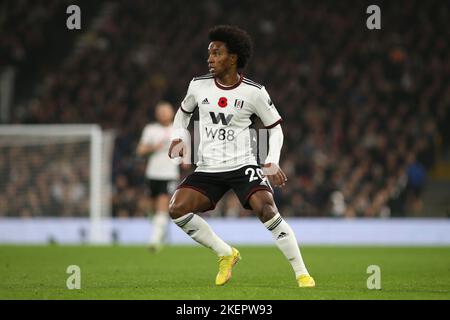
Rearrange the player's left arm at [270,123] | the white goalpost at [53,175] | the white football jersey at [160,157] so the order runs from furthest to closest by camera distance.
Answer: the white goalpost at [53,175]
the white football jersey at [160,157]
the player's left arm at [270,123]

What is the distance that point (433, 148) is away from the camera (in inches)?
782

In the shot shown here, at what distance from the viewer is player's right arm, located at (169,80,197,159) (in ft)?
26.7

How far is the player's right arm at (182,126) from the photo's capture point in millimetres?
8125

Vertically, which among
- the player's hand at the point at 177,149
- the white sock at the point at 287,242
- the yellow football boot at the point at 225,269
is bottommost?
the yellow football boot at the point at 225,269

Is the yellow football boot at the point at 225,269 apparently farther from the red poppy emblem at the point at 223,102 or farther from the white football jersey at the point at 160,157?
the white football jersey at the point at 160,157

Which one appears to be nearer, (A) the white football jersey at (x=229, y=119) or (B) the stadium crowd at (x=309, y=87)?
(A) the white football jersey at (x=229, y=119)

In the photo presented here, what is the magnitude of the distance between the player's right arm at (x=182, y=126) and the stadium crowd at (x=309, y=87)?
10509 mm

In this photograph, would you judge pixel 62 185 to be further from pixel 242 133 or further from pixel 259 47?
pixel 242 133

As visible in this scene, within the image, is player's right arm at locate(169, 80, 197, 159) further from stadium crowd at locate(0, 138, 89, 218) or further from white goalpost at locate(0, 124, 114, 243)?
stadium crowd at locate(0, 138, 89, 218)

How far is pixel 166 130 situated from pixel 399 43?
9476 mm

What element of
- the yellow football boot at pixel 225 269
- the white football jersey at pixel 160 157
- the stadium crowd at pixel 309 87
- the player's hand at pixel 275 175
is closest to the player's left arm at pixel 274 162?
the player's hand at pixel 275 175

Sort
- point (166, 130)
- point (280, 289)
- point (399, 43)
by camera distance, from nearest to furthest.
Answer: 1. point (280, 289)
2. point (166, 130)
3. point (399, 43)

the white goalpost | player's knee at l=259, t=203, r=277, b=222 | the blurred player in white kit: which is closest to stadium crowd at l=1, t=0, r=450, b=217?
the white goalpost

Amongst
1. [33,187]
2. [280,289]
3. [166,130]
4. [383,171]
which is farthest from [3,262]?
[383,171]
